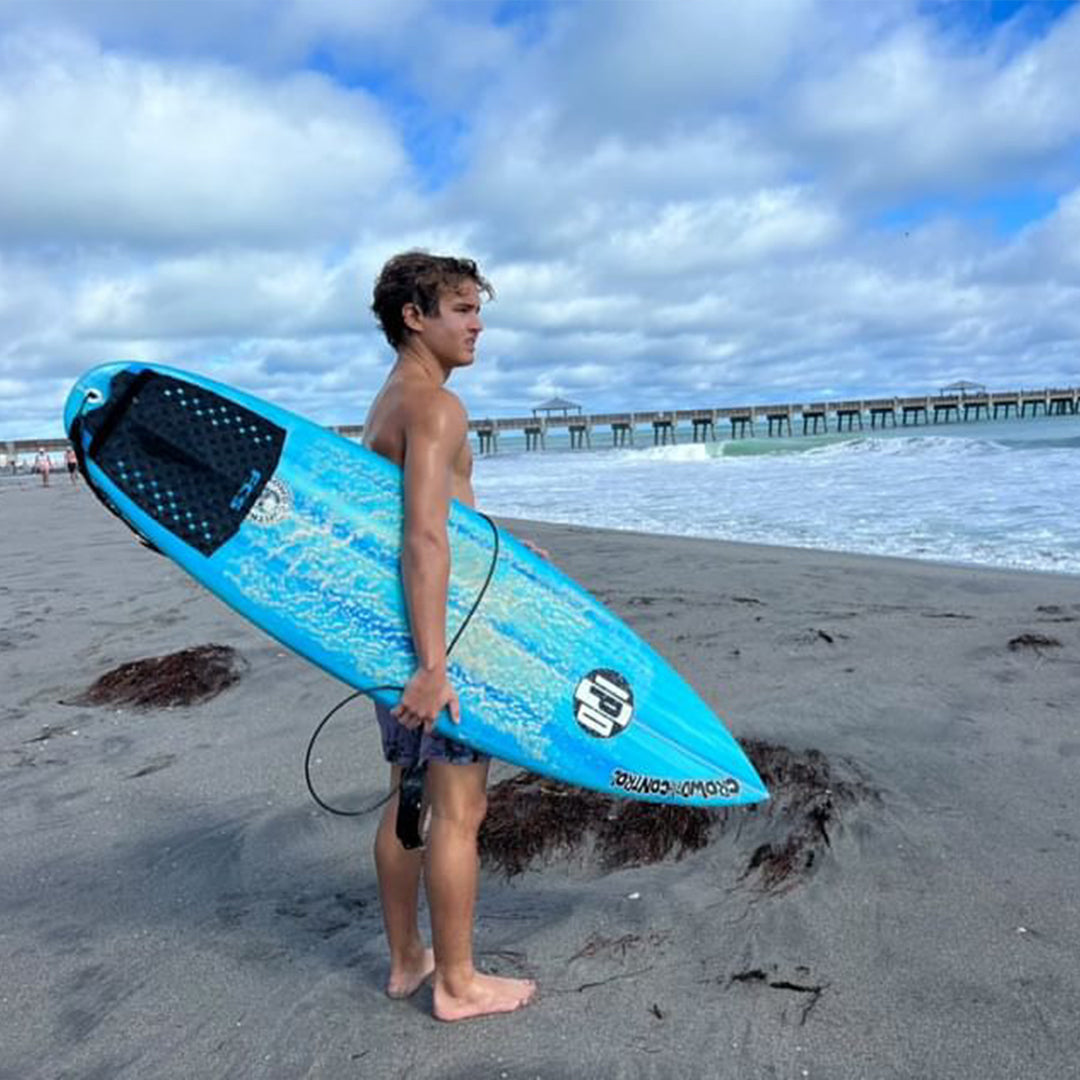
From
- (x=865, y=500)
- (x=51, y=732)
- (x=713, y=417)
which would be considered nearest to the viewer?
(x=51, y=732)

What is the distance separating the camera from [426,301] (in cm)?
199

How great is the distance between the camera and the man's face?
198 centimetres

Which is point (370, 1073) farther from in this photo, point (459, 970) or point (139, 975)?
point (139, 975)

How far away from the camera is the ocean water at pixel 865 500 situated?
29.1 ft

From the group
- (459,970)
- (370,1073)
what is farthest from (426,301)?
(370,1073)

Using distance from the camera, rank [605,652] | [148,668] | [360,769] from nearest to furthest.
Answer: [605,652], [360,769], [148,668]

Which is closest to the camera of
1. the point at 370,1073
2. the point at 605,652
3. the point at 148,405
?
the point at 370,1073

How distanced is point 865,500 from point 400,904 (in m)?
12.3

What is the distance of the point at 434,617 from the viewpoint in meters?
1.88

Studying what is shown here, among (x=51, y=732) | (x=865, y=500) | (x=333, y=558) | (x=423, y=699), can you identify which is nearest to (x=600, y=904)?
(x=423, y=699)

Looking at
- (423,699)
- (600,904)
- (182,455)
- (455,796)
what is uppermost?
(182,455)

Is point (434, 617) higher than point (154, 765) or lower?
higher

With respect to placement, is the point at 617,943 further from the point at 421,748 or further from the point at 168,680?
the point at 168,680

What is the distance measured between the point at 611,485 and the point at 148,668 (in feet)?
54.3
